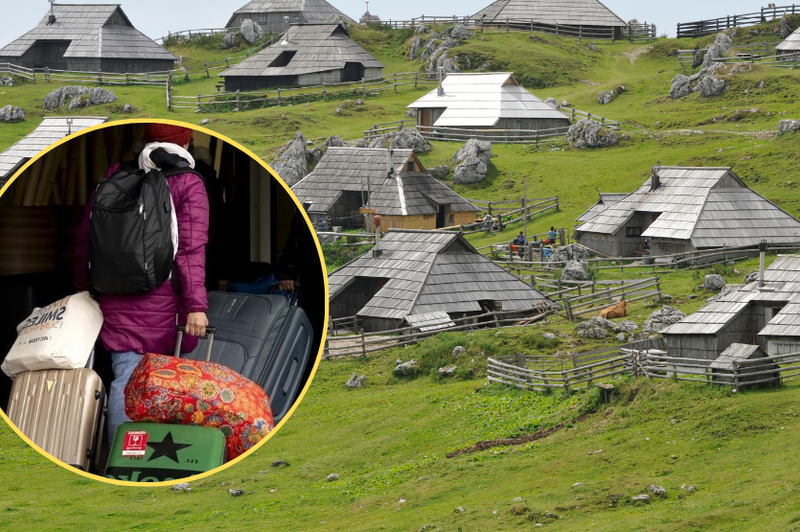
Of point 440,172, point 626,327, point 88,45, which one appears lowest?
point 626,327

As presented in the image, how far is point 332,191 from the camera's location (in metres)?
53.0

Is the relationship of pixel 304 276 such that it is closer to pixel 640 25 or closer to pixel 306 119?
pixel 306 119

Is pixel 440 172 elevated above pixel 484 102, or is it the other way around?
pixel 484 102

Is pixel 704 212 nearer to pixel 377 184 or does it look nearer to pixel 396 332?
pixel 396 332

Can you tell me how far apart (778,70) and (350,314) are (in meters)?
34.7

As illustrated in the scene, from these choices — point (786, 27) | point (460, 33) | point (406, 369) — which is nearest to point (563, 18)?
point (460, 33)

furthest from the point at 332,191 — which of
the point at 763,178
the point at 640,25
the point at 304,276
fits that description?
the point at 304,276

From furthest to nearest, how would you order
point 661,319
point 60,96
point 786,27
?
point 786,27 → point 60,96 → point 661,319

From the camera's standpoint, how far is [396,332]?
34.6 m

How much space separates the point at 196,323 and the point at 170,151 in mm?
576

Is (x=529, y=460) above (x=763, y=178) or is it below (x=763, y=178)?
below

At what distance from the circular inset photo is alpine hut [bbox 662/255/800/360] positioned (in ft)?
78.8

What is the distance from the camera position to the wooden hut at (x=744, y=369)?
22.8 m

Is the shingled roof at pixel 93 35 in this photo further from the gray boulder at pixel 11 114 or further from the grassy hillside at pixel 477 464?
the grassy hillside at pixel 477 464
